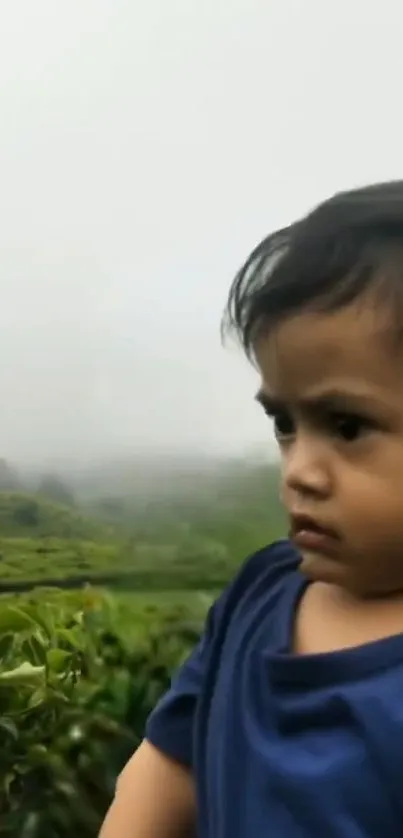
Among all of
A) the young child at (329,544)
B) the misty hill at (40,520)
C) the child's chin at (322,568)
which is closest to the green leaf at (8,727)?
the misty hill at (40,520)

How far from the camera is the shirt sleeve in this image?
78 centimetres

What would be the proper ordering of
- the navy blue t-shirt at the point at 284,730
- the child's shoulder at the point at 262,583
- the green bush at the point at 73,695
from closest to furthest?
the navy blue t-shirt at the point at 284,730, the child's shoulder at the point at 262,583, the green bush at the point at 73,695

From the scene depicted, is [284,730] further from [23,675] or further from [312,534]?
[23,675]

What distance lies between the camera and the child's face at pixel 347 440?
24.5 inches

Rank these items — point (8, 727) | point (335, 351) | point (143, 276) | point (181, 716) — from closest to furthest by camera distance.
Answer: point (335, 351) < point (181, 716) < point (8, 727) < point (143, 276)

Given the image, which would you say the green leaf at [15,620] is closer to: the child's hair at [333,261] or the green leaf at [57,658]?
the green leaf at [57,658]

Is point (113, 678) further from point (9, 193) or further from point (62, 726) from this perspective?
point (9, 193)

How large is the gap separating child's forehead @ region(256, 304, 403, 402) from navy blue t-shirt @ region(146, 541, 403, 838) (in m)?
0.14

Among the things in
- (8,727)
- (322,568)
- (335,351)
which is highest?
(335,351)

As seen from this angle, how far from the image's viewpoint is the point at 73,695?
938 mm

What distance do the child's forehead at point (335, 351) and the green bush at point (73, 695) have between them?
1.20 feet

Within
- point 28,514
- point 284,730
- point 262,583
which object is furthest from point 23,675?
point 284,730

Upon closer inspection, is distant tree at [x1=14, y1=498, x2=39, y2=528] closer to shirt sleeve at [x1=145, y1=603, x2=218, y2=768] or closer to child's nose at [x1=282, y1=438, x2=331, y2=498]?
shirt sleeve at [x1=145, y1=603, x2=218, y2=768]

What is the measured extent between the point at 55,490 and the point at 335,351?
421mm
